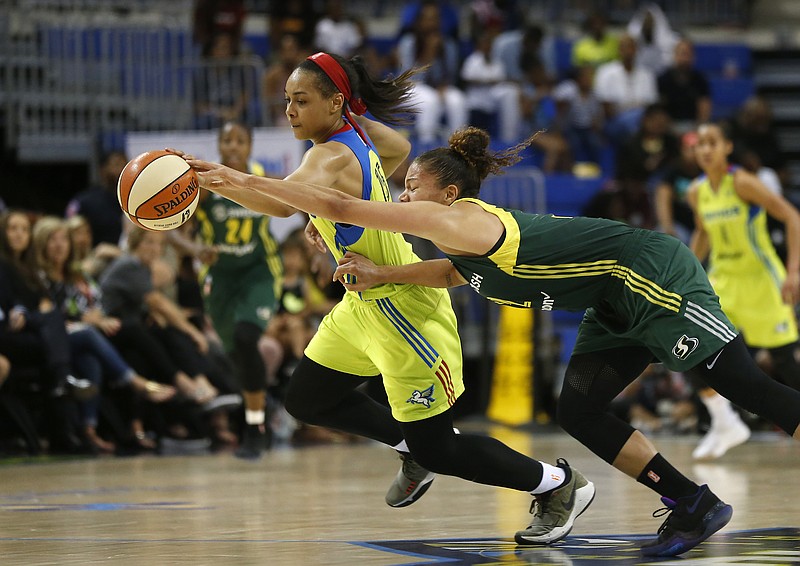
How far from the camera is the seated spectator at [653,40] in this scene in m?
16.5

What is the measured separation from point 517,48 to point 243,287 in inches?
328

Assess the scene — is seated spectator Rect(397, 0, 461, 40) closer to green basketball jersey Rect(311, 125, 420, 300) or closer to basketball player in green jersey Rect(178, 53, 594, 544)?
basketball player in green jersey Rect(178, 53, 594, 544)

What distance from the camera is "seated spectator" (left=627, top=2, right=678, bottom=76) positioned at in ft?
54.1

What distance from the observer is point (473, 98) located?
15.3 meters

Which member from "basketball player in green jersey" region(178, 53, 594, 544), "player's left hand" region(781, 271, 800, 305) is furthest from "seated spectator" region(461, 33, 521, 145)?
"basketball player in green jersey" region(178, 53, 594, 544)

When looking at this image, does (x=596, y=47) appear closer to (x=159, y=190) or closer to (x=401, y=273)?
(x=401, y=273)

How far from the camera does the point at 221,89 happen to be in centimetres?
1361

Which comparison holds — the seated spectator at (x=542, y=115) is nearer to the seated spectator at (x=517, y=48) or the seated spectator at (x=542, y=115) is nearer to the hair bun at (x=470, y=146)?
the seated spectator at (x=517, y=48)

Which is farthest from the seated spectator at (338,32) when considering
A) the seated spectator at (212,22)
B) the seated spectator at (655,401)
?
the seated spectator at (655,401)

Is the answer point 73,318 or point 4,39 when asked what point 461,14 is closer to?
point 4,39

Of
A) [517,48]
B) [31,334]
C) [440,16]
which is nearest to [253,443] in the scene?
[31,334]

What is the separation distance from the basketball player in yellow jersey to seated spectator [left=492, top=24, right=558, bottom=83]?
22.9 ft

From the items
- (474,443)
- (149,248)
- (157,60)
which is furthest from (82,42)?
(474,443)

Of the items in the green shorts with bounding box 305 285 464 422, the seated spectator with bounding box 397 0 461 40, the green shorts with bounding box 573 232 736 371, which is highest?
the seated spectator with bounding box 397 0 461 40
